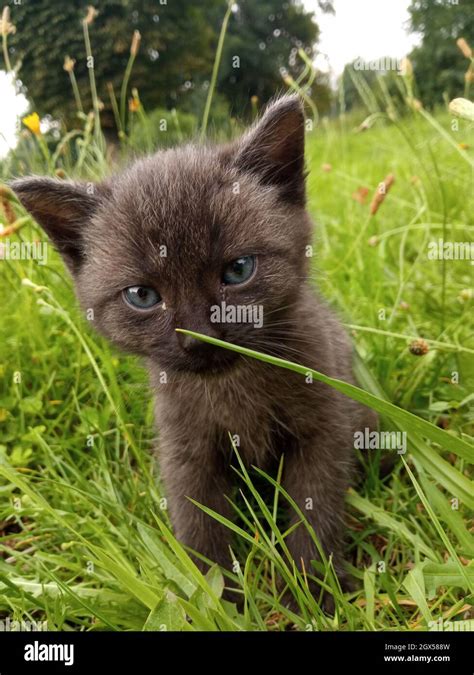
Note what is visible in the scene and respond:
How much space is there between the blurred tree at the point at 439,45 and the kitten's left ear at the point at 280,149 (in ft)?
2.56

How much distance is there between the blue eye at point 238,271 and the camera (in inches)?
53.9

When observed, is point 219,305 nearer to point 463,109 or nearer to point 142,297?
point 142,297

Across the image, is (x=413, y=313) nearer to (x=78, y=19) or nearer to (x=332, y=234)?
(x=332, y=234)

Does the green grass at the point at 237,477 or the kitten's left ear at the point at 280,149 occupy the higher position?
the kitten's left ear at the point at 280,149

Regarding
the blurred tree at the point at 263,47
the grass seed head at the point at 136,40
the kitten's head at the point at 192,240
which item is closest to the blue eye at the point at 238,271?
the kitten's head at the point at 192,240

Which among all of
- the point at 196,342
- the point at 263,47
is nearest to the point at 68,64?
the point at 263,47

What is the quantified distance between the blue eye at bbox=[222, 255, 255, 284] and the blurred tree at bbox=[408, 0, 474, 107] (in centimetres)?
114

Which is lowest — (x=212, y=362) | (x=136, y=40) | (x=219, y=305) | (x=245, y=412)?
(x=245, y=412)

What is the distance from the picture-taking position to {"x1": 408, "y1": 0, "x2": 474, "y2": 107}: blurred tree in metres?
1.99

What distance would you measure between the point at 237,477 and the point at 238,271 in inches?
26.5

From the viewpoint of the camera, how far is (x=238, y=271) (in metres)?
1.38
